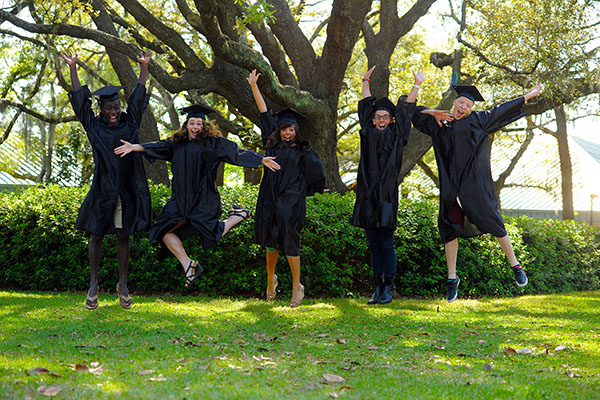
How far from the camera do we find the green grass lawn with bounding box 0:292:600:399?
12.3 feet

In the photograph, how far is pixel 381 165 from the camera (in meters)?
7.47

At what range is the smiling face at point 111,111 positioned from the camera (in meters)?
6.70

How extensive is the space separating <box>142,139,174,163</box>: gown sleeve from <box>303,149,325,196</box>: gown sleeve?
60.2 inches

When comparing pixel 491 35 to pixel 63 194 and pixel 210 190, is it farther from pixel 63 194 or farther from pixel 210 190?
pixel 63 194

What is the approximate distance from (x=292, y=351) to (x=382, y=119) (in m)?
3.46

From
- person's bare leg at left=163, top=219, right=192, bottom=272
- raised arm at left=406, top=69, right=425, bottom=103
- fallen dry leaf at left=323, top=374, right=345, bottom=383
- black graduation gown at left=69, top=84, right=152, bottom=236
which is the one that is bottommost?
fallen dry leaf at left=323, top=374, right=345, bottom=383

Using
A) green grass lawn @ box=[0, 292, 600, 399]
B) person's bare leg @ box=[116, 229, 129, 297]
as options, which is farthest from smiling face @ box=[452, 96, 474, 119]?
person's bare leg @ box=[116, 229, 129, 297]

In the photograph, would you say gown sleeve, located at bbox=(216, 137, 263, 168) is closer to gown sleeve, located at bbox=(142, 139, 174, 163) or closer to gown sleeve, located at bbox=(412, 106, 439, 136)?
gown sleeve, located at bbox=(142, 139, 174, 163)

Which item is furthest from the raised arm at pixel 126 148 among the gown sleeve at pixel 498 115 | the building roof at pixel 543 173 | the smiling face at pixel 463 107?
the building roof at pixel 543 173

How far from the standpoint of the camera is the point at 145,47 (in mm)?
10867

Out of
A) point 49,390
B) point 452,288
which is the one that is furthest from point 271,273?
point 49,390

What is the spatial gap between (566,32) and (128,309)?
888 centimetres

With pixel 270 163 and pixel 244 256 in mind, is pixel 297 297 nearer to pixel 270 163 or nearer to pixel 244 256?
pixel 244 256

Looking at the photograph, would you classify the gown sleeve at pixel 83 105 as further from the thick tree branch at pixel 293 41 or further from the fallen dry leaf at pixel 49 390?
the thick tree branch at pixel 293 41
